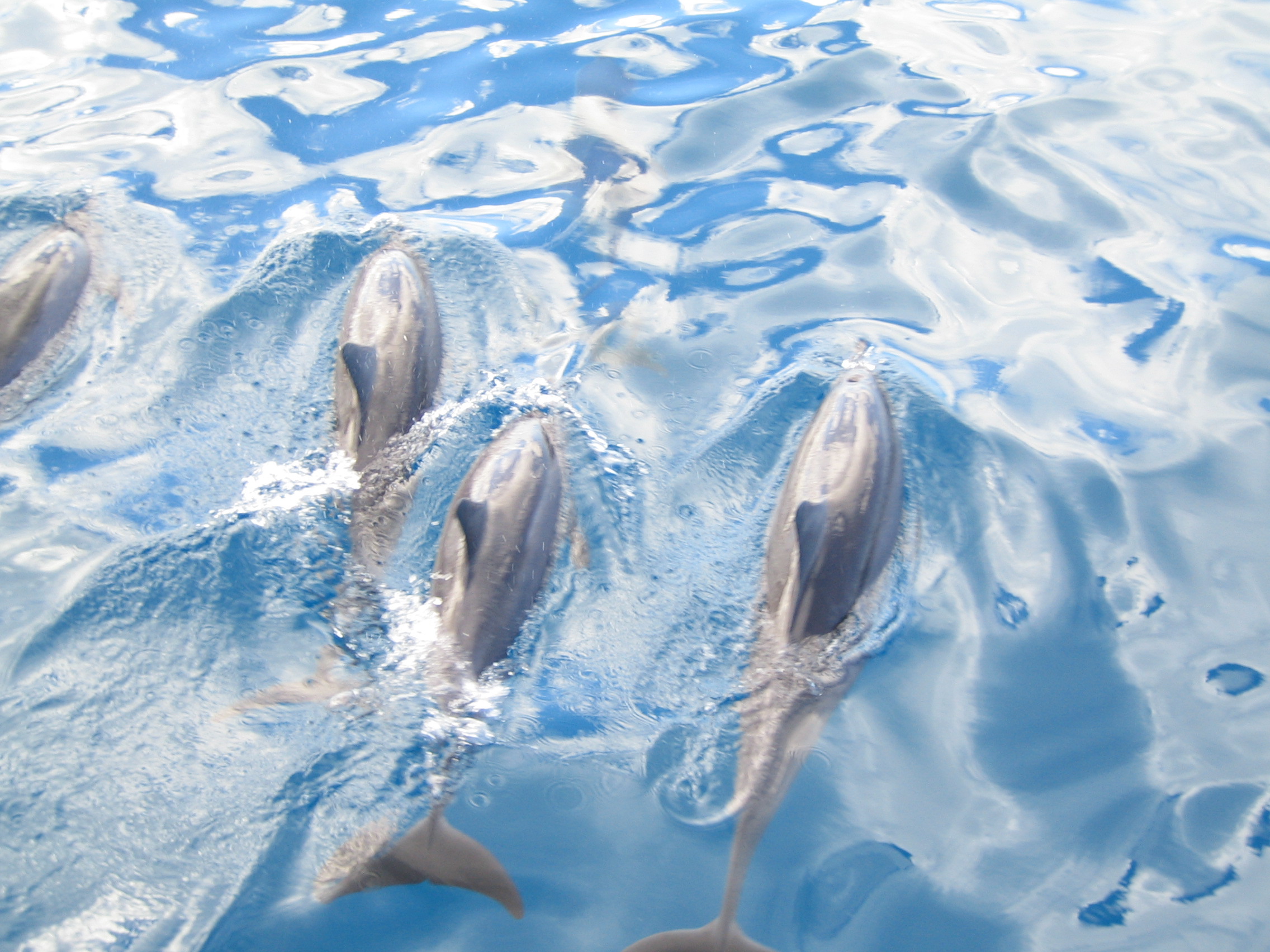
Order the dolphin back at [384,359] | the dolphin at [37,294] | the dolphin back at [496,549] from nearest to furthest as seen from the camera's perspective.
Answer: the dolphin back at [496,549]
the dolphin back at [384,359]
the dolphin at [37,294]

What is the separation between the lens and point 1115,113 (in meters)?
9.25

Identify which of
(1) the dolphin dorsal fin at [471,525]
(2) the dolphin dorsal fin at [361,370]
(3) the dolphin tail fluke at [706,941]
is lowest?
(3) the dolphin tail fluke at [706,941]

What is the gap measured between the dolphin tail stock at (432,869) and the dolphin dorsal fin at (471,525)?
4.52 ft

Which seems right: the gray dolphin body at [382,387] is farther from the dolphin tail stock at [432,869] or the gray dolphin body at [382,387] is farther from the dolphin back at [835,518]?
the dolphin back at [835,518]

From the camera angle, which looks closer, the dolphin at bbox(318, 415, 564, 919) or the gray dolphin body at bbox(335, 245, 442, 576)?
the dolphin at bbox(318, 415, 564, 919)

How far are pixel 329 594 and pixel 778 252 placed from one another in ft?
15.6

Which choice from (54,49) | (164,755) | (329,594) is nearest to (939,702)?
(329,594)

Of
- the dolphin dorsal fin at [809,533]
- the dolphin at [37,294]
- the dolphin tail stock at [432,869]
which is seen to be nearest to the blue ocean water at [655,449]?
the dolphin tail stock at [432,869]

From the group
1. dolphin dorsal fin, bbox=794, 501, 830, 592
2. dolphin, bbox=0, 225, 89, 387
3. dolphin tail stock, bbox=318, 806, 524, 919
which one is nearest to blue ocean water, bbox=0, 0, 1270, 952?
dolphin tail stock, bbox=318, 806, 524, 919

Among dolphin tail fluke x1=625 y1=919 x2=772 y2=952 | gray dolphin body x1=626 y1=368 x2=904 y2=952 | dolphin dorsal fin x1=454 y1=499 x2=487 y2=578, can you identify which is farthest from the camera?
dolphin dorsal fin x1=454 y1=499 x2=487 y2=578

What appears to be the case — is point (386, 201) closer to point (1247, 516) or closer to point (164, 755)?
point (164, 755)

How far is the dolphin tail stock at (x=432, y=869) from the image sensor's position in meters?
3.96

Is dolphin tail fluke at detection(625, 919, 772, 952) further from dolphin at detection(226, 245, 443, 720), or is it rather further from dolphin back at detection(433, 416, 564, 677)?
dolphin at detection(226, 245, 443, 720)

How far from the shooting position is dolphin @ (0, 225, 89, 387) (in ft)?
21.8
